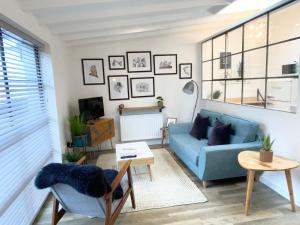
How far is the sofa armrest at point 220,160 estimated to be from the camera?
2.58 metres

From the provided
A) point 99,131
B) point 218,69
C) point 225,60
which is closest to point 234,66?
point 225,60

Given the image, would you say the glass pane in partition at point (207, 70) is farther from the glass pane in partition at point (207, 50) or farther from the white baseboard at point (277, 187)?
the white baseboard at point (277, 187)

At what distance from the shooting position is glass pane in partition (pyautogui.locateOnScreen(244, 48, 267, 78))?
2.91 metres

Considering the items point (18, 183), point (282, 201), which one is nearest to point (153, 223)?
point (18, 183)

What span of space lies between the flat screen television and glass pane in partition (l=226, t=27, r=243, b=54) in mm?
2657

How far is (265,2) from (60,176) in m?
3.57

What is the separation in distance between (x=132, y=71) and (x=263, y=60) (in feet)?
8.39

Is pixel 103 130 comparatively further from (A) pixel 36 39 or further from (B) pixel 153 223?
(B) pixel 153 223

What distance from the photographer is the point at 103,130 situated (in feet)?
13.4

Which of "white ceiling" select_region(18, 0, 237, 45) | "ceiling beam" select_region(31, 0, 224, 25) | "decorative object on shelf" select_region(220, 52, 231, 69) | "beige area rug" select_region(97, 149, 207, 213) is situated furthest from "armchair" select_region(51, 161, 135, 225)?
"decorative object on shelf" select_region(220, 52, 231, 69)

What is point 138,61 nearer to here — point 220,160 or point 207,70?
point 207,70

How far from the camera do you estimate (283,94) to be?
106 inches

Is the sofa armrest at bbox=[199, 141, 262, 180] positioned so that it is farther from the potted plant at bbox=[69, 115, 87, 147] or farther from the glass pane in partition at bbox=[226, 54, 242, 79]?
the potted plant at bbox=[69, 115, 87, 147]

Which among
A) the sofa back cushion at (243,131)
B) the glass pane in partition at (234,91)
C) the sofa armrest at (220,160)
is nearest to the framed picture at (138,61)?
the glass pane in partition at (234,91)
